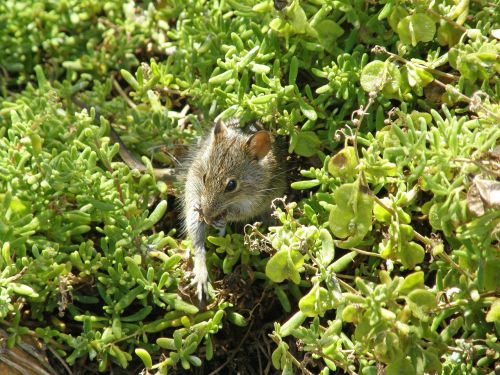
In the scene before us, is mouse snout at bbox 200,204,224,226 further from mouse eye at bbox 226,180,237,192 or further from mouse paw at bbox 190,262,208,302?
mouse paw at bbox 190,262,208,302

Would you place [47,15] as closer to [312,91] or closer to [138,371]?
[312,91]

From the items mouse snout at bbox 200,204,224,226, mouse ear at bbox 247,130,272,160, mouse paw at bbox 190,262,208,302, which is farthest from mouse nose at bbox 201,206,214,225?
mouse ear at bbox 247,130,272,160

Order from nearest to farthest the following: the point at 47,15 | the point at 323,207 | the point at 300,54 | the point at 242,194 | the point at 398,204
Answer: the point at 398,204 < the point at 323,207 < the point at 300,54 < the point at 242,194 < the point at 47,15

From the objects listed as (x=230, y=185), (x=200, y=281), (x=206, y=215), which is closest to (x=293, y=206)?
(x=200, y=281)

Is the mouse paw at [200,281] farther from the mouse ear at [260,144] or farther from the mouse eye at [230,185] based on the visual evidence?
the mouse ear at [260,144]

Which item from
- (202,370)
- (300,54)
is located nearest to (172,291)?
(202,370)

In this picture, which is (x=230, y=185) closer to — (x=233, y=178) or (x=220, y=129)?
(x=233, y=178)
